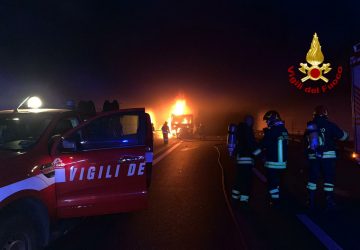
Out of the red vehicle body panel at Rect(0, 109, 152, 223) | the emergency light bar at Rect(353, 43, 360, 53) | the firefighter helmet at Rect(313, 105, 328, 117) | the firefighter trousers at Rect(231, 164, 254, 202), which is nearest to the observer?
the red vehicle body panel at Rect(0, 109, 152, 223)

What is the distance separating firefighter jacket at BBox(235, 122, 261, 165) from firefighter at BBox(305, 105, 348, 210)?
1.00m

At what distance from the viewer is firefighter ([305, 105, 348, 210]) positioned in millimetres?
6977

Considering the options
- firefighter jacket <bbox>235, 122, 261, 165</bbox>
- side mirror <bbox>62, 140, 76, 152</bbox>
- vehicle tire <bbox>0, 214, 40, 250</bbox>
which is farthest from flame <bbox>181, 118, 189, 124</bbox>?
vehicle tire <bbox>0, 214, 40, 250</bbox>

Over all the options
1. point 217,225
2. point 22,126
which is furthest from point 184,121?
point 22,126

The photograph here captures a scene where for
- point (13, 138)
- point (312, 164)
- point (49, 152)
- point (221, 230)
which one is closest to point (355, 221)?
point (312, 164)

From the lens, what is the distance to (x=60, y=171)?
4680mm

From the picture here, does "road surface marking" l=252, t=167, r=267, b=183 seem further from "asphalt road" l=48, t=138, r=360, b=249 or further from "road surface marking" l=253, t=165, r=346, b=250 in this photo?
"road surface marking" l=253, t=165, r=346, b=250

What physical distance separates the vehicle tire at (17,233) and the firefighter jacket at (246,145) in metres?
4.27

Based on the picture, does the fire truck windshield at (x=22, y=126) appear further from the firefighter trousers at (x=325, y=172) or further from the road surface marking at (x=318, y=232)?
the firefighter trousers at (x=325, y=172)

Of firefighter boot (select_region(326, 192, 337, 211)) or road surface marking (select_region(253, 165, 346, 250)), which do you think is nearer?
road surface marking (select_region(253, 165, 346, 250))

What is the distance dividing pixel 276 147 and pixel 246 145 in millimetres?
652

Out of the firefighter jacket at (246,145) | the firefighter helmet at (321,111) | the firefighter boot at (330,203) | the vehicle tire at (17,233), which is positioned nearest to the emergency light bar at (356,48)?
the firefighter helmet at (321,111)

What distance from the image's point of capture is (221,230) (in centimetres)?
573

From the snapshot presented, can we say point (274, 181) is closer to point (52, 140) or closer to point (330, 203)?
point (330, 203)
